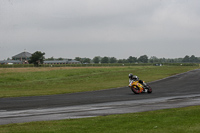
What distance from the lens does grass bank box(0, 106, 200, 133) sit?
9.46 m

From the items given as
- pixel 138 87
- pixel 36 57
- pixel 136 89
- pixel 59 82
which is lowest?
pixel 59 82

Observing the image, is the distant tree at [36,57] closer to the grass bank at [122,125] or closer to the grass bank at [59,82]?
the grass bank at [59,82]

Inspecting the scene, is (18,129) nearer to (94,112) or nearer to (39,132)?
(39,132)

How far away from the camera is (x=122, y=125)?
10477 mm

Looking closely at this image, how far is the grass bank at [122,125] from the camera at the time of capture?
9461 mm

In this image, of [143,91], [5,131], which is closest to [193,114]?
[5,131]

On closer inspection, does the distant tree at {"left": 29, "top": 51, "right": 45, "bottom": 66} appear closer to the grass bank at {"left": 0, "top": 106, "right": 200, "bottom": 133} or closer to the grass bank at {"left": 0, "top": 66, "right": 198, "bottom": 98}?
the grass bank at {"left": 0, "top": 66, "right": 198, "bottom": 98}

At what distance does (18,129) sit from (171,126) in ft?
16.9

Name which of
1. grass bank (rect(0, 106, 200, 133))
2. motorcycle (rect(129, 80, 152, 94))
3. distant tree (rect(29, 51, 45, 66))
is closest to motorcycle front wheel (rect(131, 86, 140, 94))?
motorcycle (rect(129, 80, 152, 94))

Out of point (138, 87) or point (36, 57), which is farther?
point (36, 57)

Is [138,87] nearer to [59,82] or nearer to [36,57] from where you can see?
[59,82]

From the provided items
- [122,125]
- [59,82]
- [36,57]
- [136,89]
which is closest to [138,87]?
[136,89]

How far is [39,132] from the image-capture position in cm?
967

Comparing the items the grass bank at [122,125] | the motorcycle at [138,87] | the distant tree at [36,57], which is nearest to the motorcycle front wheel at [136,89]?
the motorcycle at [138,87]
